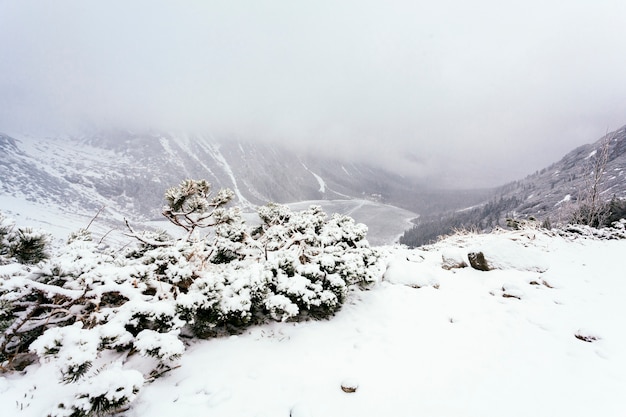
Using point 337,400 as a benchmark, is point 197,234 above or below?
above

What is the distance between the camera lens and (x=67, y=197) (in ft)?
488

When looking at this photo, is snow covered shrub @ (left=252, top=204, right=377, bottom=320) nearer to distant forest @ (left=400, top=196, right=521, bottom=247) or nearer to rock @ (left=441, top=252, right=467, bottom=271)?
rock @ (left=441, top=252, right=467, bottom=271)

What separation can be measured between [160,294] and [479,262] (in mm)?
10232

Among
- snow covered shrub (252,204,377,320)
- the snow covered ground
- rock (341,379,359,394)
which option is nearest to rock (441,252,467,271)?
the snow covered ground

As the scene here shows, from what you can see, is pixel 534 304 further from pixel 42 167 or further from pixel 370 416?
pixel 42 167

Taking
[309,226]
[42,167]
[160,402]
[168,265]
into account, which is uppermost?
[42,167]

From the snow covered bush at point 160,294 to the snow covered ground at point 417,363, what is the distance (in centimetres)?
46

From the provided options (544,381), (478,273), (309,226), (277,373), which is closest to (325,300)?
(277,373)

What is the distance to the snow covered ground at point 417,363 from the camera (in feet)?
11.8

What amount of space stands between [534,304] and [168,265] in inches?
364

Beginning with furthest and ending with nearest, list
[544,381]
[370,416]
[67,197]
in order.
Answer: [67,197] → [544,381] → [370,416]

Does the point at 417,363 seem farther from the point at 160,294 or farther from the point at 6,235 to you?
the point at 6,235

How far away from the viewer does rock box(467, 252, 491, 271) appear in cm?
930

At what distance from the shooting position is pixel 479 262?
30.8ft
